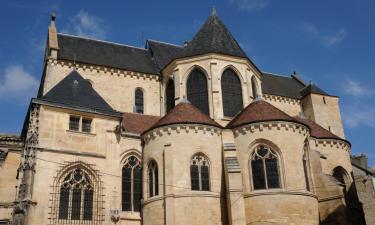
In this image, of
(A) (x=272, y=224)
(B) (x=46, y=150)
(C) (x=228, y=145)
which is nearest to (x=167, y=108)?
(C) (x=228, y=145)

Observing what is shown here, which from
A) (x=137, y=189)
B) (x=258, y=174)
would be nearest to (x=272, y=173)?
(x=258, y=174)

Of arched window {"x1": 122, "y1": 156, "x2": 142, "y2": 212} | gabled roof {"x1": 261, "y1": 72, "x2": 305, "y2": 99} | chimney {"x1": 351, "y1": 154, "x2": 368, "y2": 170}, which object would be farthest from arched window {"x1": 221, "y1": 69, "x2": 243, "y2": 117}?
chimney {"x1": 351, "y1": 154, "x2": 368, "y2": 170}

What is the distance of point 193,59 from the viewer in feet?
87.5

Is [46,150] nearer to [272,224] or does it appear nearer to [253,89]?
[272,224]

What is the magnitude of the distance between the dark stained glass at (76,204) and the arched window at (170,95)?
9.54 m

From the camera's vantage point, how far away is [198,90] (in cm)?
2619

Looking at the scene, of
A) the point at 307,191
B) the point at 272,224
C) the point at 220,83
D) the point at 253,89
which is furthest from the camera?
the point at 253,89

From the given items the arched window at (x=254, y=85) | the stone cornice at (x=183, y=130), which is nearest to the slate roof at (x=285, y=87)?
the arched window at (x=254, y=85)

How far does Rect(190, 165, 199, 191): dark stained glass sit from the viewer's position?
65.2 ft

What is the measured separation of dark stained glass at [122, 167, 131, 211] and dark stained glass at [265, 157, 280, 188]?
6979mm

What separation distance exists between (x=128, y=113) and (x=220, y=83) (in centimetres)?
604

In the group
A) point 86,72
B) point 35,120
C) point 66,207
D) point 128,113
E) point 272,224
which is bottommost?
point 272,224

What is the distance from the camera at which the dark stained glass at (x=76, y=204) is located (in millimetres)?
19562

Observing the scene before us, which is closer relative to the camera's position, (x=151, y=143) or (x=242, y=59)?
(x=151, y=143)
